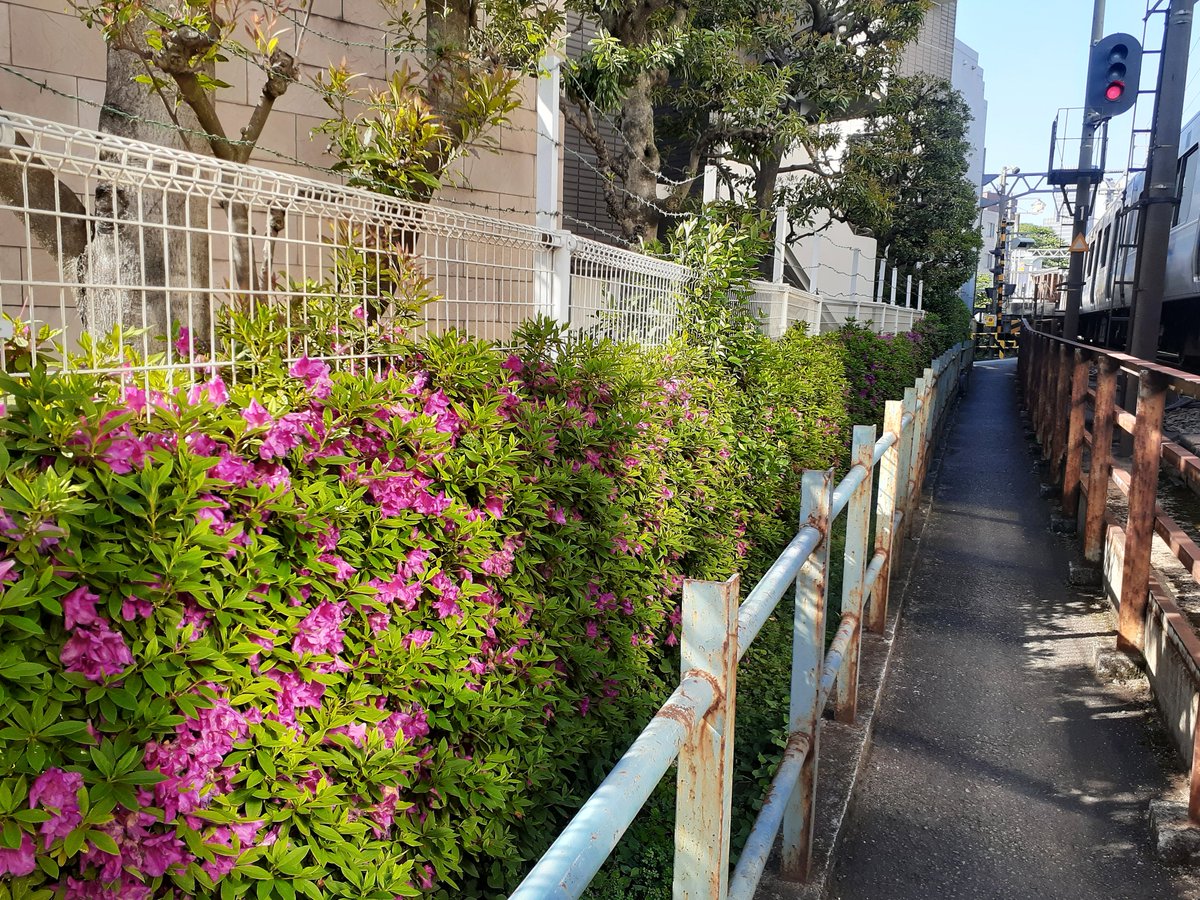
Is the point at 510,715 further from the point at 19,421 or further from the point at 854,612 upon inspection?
the point at 854,612

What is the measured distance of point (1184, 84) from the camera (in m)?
9.28

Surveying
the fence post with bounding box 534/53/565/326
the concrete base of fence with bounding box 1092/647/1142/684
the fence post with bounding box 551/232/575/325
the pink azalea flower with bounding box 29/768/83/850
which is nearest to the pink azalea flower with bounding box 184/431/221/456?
the pink azalea flower with bounding box 29/768/83/850

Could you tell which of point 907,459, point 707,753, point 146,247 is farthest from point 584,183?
point 707,753

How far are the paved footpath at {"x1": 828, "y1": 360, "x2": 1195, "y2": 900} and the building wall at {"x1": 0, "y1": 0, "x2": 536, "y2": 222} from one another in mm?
3789

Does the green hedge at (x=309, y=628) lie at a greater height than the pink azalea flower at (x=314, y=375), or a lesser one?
lesser

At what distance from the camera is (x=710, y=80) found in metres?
11.1

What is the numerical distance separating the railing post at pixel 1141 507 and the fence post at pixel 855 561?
1528 mm

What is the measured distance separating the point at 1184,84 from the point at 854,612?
8395 mm

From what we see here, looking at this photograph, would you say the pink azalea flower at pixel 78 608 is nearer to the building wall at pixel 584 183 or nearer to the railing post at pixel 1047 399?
the railing post at pixel 1047 399

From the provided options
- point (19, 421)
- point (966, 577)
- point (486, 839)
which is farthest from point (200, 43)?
point (966, 577)

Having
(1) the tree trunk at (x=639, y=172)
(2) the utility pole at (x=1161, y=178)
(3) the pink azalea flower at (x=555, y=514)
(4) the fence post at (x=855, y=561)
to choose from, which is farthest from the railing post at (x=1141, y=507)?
(1) the tree trunk at (x=639, y=172)

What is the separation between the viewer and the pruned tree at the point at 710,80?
31.7 ft

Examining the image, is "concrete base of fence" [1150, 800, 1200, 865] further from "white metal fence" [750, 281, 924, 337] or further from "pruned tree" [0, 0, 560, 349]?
"white metal fence" [750, 281, 924, 337]

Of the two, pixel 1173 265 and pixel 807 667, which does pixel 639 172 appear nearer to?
pixel 1173 265
